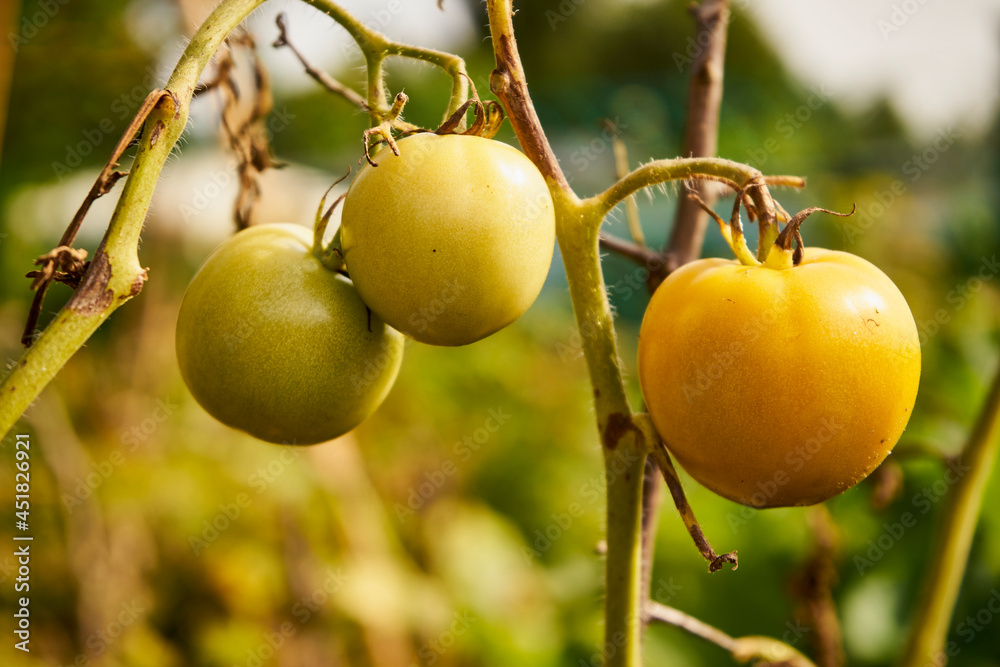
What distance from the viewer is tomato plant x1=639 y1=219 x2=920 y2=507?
560 mm

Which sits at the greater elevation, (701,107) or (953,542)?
(701,107)

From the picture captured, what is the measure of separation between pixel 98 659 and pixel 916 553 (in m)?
2.30

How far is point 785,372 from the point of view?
560mm

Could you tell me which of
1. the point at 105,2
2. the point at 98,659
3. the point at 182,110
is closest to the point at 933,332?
the point at 182,110

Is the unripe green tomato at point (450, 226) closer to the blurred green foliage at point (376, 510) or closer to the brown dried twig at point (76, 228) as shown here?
the brown dried twig at point (76, 228)

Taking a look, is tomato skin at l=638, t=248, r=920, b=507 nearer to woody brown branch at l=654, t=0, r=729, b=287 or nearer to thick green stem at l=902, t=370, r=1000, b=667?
woody brown branch at l=654, t=0, r=729, b=287

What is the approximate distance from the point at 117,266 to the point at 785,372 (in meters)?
0.47

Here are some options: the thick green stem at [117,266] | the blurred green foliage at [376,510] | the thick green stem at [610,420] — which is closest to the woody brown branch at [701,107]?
the thick green stem at [610,420]

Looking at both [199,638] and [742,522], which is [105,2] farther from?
[742,522]

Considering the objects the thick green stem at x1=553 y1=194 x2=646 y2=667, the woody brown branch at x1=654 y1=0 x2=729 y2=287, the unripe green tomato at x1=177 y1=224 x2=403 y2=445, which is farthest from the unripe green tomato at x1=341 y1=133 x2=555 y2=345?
the woody brown branch at x1=654 y1=0 x2=729 y2=287

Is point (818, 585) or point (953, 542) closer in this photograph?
point (953, 542)

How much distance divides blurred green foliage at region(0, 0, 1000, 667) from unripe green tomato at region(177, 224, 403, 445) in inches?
30.3

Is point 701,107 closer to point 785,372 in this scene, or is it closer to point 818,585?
point 785,372

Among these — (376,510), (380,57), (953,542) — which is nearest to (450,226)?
(380,57)
